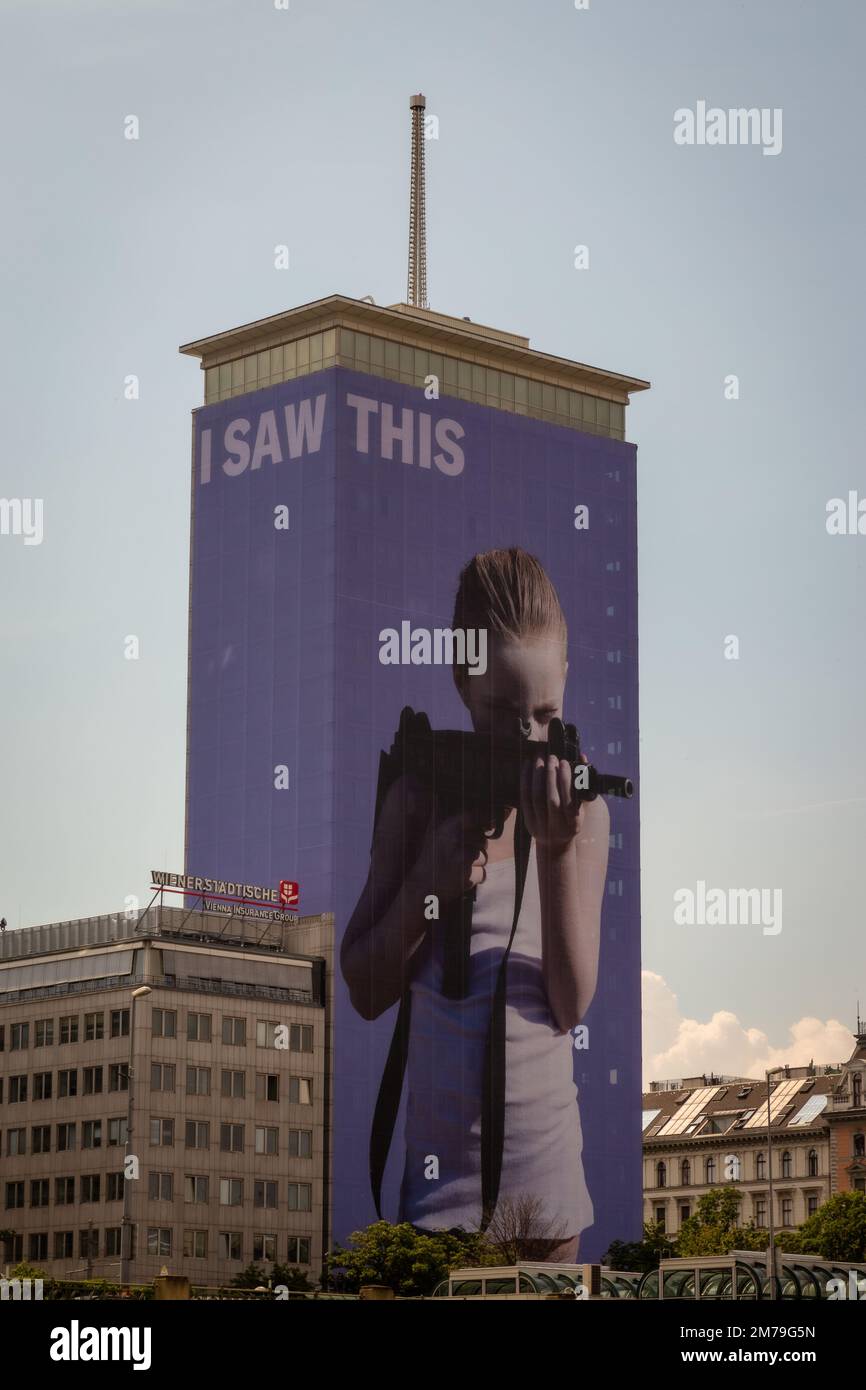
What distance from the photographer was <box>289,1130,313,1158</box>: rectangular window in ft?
619

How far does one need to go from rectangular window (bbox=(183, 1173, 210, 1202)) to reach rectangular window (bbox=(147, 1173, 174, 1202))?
1.42m

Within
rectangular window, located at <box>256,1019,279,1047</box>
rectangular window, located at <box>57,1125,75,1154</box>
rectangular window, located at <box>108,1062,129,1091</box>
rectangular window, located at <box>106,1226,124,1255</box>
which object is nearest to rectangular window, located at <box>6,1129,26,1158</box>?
rectangular window, located at <box>57,1125,75,1154</box>

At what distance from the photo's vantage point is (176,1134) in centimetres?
17862

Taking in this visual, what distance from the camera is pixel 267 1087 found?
18800cm

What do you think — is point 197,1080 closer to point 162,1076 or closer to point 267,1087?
point 162,1076

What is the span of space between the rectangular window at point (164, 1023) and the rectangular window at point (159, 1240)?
13009 mm

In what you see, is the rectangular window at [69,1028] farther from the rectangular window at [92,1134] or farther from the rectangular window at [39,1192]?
the rectangular window at [39,1192]

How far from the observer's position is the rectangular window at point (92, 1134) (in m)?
177

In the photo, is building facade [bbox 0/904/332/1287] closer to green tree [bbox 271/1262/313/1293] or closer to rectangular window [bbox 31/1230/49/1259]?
rectangular window [bbox 31/1230/49/1259]
